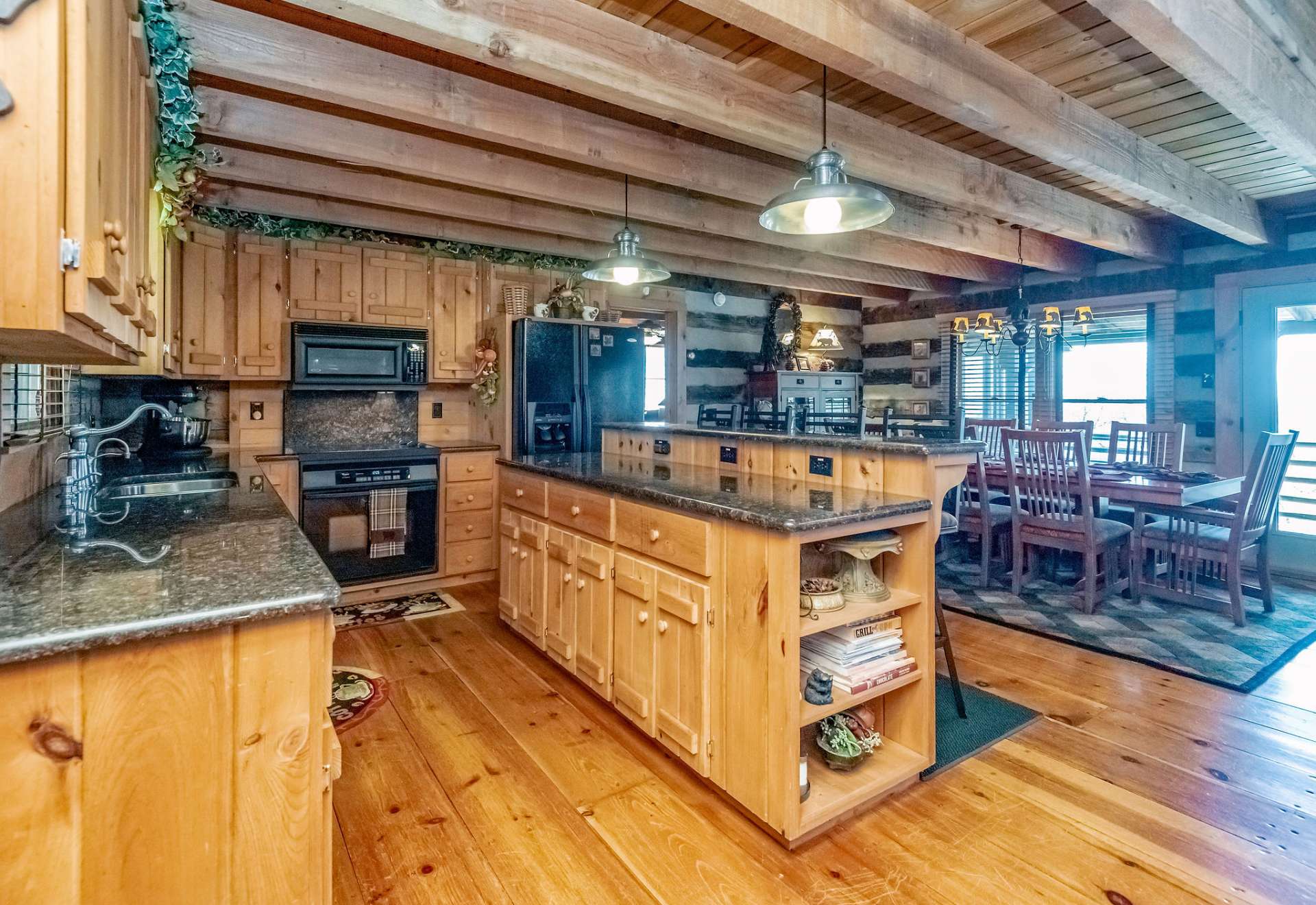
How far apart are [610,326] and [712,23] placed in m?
2.64

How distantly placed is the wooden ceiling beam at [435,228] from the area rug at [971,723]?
146 inches

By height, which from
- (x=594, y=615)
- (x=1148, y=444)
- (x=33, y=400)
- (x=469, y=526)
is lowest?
(x=594, y=615)

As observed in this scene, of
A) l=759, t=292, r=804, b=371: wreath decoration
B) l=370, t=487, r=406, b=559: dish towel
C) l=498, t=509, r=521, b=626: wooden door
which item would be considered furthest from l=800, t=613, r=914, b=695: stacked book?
l=759, t=292, r=804, b=371: wreath decoration

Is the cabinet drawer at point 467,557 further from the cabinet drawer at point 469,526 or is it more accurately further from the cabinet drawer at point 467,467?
the cabinet drawer at point 467,467

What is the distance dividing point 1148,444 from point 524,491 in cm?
447

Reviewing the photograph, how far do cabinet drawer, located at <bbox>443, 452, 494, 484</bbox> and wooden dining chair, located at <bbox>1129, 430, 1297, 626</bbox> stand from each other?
408cm

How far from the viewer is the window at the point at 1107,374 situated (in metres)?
5.32

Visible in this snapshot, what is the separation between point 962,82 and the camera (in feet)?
7.52

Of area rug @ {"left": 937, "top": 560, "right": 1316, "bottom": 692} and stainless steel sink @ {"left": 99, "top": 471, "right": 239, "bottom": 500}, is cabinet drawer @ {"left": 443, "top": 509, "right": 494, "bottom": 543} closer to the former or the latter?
stainless steel sink @ {"left": 99, "top": 471, "right": 239, "bottom": 500}

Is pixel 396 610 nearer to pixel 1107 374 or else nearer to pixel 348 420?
pixel 348 420

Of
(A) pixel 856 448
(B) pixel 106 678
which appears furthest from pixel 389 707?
(A) pixel 856 448

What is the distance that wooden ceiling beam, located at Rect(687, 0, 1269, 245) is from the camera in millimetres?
1880

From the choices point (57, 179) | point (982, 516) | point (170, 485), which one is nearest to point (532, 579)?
point (170, 485)

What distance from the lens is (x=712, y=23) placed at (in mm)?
2225
